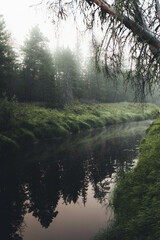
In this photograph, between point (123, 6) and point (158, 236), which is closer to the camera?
point (158, 236)

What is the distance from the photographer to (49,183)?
6.67m

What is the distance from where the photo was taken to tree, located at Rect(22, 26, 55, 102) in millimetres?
29184

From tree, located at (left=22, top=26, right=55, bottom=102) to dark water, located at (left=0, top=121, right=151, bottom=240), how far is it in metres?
20.9

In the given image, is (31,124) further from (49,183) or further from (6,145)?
(49,183)

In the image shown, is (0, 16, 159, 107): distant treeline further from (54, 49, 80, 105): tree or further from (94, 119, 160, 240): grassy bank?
(94, 119, 160, 240): grassy bank

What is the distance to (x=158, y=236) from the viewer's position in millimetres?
2076

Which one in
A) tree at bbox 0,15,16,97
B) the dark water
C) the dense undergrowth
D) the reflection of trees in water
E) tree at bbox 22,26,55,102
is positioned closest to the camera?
the dark water

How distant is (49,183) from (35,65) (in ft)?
88.0

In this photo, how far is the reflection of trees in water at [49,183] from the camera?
4.85 metres

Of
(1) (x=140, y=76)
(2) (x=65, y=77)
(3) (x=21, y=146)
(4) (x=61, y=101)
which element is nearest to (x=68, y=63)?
(2) (x=65, y=77)

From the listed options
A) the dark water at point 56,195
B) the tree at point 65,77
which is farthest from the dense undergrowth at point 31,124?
the dark water at point 56,195

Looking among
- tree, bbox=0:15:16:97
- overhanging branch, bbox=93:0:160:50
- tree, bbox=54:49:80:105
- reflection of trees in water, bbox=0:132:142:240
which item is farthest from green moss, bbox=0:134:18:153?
tree, bbox=0:15:16:97

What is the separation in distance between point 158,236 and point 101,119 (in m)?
26.1

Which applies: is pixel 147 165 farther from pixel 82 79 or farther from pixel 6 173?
pixel 82 79
